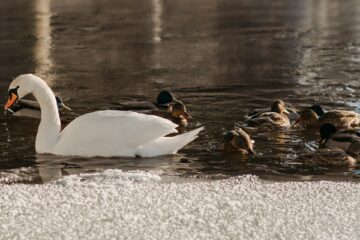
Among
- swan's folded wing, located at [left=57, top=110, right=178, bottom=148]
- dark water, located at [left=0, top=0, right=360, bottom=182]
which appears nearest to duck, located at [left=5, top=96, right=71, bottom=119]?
dark water, located at [left=0, top=0, right=360, bottom=182]

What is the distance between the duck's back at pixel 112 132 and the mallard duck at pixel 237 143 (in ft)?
2.72

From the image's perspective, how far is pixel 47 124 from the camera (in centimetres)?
1145

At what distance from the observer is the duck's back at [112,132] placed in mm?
10852

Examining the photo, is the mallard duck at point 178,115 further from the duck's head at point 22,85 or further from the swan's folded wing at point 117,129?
the duck's head at point 22,85

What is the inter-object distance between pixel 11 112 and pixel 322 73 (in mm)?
7054

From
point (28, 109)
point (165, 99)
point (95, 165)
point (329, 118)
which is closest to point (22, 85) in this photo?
point (95, 165)

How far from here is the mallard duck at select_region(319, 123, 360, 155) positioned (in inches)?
433

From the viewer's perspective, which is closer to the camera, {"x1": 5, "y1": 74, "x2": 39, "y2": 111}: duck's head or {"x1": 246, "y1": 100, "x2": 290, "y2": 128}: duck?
{"x1": 5, "y1": 74, "x2": 39, "y2": 111}: duck's head

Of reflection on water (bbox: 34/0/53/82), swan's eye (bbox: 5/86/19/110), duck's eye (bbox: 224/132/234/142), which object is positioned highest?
swan's eye (bbox: 5/86/19/110)

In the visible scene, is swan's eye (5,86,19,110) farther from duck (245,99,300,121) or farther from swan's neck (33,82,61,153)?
duck (245,99,300,121)

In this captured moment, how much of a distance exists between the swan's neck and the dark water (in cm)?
20

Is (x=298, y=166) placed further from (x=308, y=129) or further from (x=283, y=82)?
(x=283, y=82)

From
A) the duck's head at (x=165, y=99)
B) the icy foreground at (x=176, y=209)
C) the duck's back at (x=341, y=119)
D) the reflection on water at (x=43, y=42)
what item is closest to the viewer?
the icy foreground at (x=176, y=209)

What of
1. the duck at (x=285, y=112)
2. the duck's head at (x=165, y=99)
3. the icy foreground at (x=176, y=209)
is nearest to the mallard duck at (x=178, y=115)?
the duck's head at (x=165, y=99)
